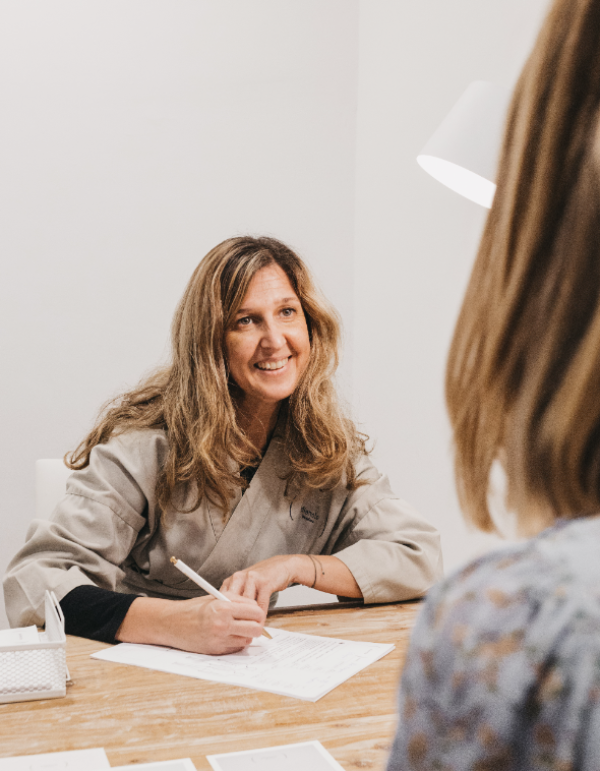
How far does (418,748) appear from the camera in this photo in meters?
0.29

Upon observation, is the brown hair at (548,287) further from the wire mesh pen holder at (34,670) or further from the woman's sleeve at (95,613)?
the woman's sleeve at (95,613)

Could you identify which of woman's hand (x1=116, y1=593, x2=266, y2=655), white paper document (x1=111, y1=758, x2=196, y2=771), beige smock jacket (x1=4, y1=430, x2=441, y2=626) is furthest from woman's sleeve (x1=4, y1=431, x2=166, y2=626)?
white paper document (x1=111, y1=758, x2=196, y2=771)

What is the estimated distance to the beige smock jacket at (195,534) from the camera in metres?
1.22

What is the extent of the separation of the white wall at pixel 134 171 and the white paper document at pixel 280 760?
1.80m

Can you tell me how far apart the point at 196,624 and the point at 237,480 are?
40 centimetres

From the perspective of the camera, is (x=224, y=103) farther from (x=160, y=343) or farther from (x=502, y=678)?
(x=502, y=678)

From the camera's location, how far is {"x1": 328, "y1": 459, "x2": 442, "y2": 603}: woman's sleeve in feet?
4.22

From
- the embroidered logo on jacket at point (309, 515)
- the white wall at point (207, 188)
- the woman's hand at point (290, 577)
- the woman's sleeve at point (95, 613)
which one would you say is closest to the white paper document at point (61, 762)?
the woman's sleeve at point (95, 613)

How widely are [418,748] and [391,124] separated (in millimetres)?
2437

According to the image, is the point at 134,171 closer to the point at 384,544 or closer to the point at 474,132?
the point at 474,132

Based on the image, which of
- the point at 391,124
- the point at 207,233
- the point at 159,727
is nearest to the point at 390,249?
the point at 391,124

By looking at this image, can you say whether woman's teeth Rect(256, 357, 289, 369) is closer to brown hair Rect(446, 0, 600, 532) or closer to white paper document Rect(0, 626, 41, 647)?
white paper document Rect(0, 626, 41, 647)

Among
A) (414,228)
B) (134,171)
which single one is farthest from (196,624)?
(134,171)

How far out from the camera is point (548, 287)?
311 millimetres
